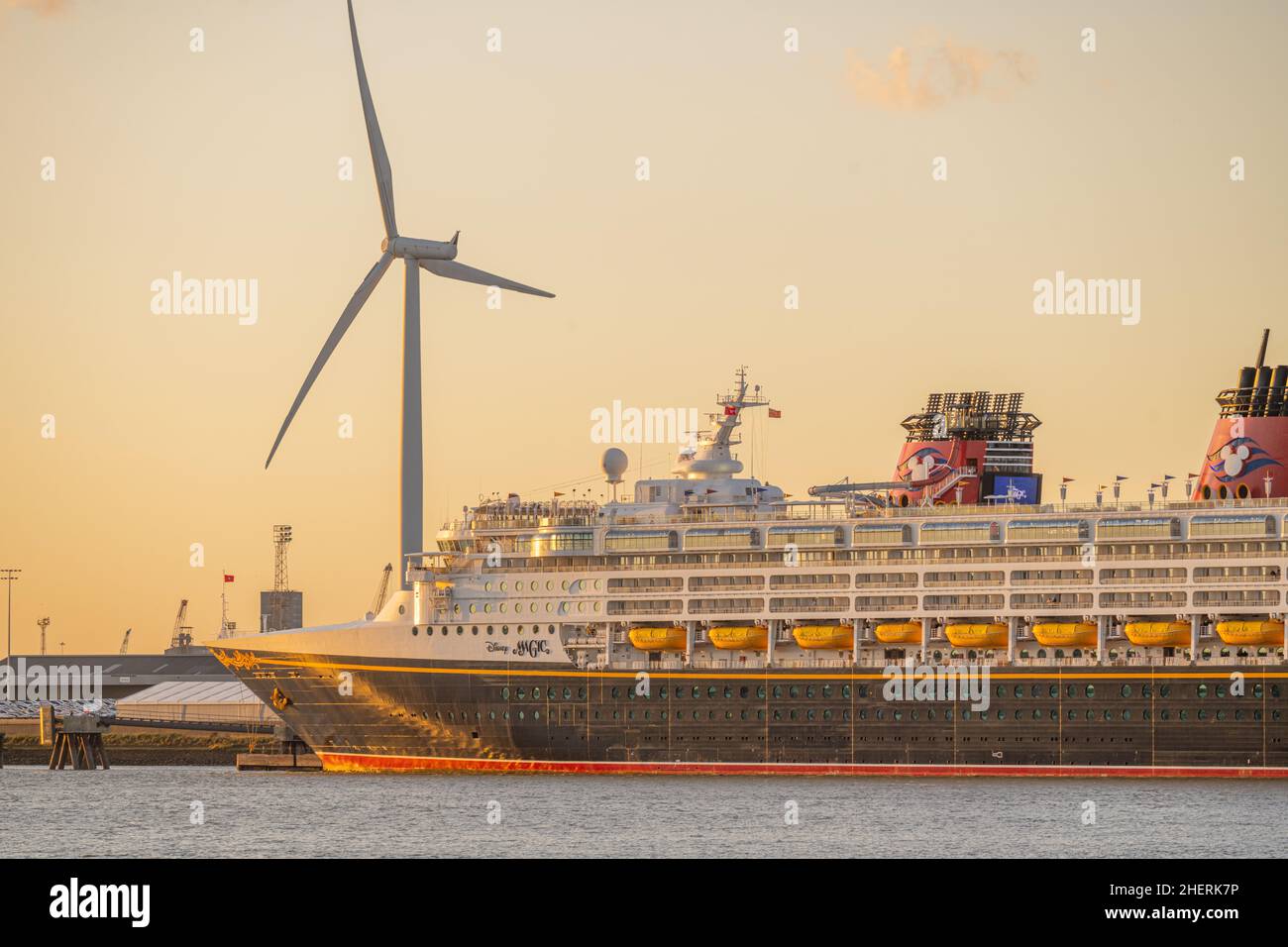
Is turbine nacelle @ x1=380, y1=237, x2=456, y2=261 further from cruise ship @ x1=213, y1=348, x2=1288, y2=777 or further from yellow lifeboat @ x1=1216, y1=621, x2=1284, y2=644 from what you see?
yellow lifeboat @ x1=1216, y1=621, x2=1284, y2=644

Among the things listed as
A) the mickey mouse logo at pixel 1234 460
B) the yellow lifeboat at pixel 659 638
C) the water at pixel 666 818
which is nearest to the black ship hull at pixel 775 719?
the water at pixel 666 818

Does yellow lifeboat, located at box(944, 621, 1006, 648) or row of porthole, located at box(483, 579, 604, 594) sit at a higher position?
row of porthole, located at box(483, 579, 604, 594)

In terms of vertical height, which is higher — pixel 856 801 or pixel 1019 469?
pixel 1019 469

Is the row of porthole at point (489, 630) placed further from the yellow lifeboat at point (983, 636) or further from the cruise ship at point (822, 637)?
the yellow lifeboat at point (983, 636)

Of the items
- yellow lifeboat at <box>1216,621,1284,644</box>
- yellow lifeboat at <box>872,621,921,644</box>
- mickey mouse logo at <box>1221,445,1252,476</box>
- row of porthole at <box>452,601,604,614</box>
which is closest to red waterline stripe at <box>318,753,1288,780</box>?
yellow lifeboat at <box>1216,621,1284,644</box>
